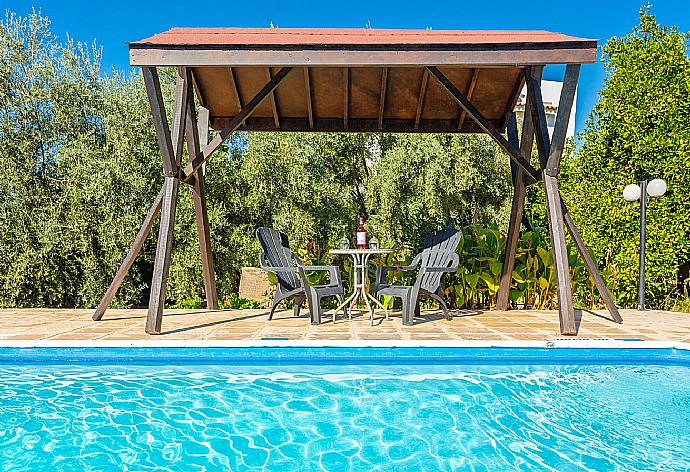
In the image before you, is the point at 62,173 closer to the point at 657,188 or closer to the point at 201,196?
the point at 201,196

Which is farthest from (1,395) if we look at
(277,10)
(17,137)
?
(277,10)

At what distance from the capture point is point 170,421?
3.42m

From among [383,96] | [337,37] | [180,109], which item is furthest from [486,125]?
[180,109]

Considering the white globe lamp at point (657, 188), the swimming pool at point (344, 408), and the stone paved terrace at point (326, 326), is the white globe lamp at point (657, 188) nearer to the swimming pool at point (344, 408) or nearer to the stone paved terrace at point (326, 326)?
the stone paved terrace at point (326, 326)

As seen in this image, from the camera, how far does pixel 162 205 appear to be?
5.63 m

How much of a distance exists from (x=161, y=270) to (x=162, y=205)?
0.70m

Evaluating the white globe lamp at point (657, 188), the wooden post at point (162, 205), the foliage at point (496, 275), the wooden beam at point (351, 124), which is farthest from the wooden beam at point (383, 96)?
the white globe lamp at point (657, 188)

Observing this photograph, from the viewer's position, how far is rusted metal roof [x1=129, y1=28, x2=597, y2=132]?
198 inches

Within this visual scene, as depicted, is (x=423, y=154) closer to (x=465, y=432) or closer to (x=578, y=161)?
(x=578, y=161)

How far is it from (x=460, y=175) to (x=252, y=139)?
12.4 feet

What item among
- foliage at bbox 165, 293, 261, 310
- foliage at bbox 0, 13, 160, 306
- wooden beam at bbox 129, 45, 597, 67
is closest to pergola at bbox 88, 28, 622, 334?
wooden beam at bbox 129, 45, 597, 67

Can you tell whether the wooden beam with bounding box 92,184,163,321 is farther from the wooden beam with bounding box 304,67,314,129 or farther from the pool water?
the wooden beam with bounding box 304,67,314,129

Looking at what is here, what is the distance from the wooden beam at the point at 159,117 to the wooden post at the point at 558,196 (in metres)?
3.74

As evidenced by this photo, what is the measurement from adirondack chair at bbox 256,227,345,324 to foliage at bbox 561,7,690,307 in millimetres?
5005
